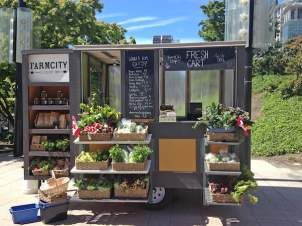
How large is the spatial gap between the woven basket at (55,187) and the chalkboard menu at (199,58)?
2.45 metres

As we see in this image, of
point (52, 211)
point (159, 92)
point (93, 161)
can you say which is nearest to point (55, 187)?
point (52, 211)

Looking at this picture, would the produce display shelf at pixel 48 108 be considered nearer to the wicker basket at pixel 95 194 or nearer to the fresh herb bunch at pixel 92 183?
the fresh herb bunch at pixel 92 183

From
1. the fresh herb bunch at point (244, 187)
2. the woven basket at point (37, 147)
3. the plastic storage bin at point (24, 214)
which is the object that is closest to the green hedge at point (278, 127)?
the fresh herb bunch at point (244, 187)

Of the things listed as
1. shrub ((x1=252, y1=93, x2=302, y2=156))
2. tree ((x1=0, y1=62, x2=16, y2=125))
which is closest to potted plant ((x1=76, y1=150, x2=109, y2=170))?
shrub ((x1=252, y1=93, x2=302, y2=156))

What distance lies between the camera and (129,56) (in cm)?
797

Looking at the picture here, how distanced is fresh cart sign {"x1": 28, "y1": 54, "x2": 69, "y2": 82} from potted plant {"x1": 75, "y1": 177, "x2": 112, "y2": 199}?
1864 mm

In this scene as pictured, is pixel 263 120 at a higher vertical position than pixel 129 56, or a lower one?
lower

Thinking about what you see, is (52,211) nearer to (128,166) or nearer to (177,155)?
(128,166)

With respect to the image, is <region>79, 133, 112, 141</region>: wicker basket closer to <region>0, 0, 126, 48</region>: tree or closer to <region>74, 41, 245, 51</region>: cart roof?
<region>74, 41, 245, 51</region>: cart roof

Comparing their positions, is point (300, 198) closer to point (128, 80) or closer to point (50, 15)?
point (128, 80)

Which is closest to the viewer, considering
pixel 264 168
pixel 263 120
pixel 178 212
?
pixel 178 212

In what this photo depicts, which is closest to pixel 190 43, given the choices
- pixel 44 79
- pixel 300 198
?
pixel 44 79

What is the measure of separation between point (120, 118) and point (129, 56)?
102cm

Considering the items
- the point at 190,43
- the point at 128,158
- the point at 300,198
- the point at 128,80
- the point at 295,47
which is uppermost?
the point at 295,47
